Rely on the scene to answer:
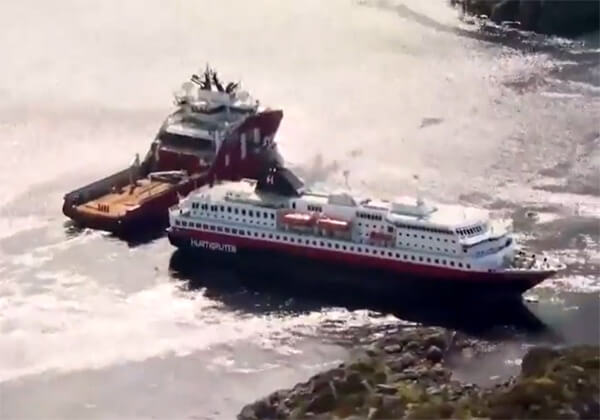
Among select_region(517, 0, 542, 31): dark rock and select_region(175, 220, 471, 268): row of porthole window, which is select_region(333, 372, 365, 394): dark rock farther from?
select_region(517, 0, 542, 31): dark rock

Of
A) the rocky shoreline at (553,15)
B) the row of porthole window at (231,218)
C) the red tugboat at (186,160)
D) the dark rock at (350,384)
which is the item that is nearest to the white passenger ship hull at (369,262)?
the row of porthole window at (231,218)

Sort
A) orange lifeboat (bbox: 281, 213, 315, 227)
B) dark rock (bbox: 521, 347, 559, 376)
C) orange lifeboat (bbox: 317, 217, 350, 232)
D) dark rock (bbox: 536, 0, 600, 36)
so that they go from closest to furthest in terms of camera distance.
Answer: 1. dark rock (bbox: 521, 347, 559, 376)
2. orange lifeboat (bbox: 317, 217, 350, 232)
3. orange lifeboat (bbox: 281, 213, 315, 227)
4. dark rock (bbox: 536, 0, 600, 36)

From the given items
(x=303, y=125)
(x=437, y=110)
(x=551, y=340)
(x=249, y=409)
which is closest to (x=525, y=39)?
(x=437, y=110)

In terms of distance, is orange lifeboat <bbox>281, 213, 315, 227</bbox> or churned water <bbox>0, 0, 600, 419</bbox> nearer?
churned water <bbox>0, 0, 600, 419</bbox>

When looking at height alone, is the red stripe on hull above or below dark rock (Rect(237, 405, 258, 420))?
Result: above

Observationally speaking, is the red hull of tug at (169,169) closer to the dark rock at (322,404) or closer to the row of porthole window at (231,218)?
the row of porthole window at (231,218)

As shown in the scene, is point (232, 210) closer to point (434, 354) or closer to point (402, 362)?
point (434, 354)

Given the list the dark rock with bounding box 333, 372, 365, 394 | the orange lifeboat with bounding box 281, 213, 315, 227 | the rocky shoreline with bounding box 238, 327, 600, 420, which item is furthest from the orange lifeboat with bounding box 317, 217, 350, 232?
the dark rock with bounding box 333, 372, 365, 394

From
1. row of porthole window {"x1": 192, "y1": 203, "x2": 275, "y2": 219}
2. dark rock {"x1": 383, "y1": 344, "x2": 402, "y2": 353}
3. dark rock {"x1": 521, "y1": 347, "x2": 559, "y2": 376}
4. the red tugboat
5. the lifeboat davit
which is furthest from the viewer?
the red tugboat
